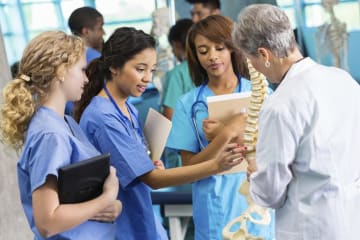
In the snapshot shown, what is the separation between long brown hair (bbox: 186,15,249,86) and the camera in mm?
2635

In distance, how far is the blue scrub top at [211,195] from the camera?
8.60 feet

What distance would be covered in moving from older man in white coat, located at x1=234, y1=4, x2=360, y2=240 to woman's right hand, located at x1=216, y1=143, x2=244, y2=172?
1.15 feet

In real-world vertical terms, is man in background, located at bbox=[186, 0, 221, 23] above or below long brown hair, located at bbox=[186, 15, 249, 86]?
below

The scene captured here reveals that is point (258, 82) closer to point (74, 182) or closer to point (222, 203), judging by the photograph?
point (222, 203)

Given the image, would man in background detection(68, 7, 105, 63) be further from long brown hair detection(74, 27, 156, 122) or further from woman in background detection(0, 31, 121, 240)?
woman in background detection(0, 31, 121, 240)

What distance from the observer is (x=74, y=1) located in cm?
499

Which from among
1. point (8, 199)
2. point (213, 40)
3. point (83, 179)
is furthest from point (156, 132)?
point (8, 199)

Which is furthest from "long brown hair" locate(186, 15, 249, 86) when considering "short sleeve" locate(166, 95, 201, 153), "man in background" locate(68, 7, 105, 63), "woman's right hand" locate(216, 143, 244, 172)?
"man in background" locate(68, 7, 105, 63)

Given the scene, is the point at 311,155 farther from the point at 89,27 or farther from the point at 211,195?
the point at 89,27

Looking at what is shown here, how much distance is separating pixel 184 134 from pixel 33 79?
2.69ft

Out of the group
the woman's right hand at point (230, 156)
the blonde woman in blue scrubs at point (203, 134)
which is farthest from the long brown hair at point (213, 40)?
the woman's right hand at point (230, 156)

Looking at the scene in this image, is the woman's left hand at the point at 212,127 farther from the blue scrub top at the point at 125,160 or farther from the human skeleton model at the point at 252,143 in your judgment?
the blue scrub top at the point at 125,160

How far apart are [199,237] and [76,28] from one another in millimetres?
2028

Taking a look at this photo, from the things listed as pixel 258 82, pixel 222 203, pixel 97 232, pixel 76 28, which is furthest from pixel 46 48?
pixel 76 28
